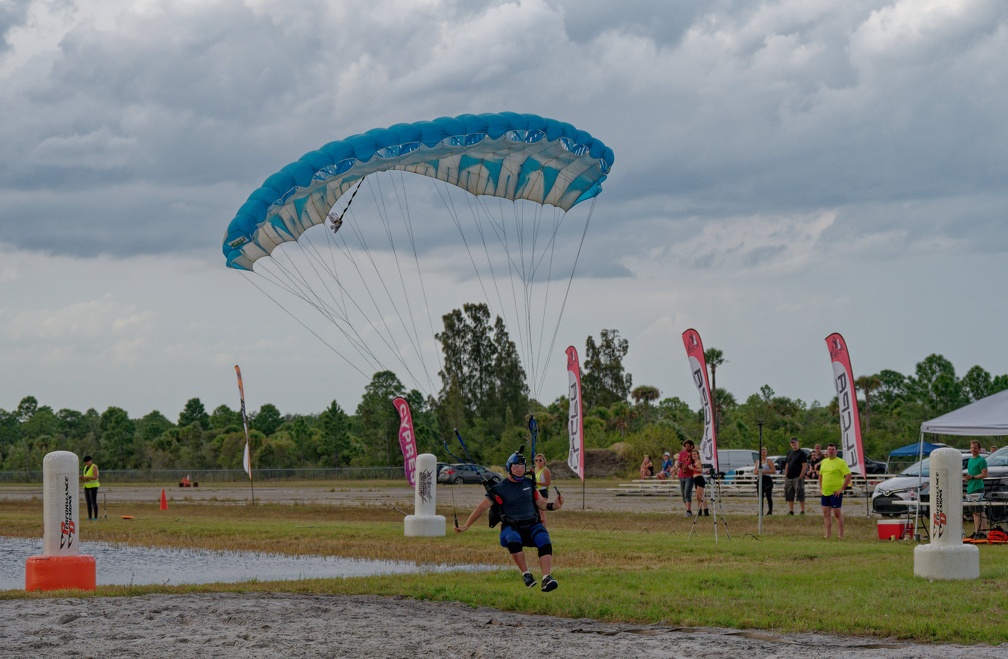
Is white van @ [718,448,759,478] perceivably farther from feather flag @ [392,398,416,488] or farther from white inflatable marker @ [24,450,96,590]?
white inflatable marker @ [24,450,96,590]

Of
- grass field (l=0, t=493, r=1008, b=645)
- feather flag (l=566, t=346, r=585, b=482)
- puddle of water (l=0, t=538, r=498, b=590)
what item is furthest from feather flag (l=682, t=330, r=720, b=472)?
puddle of water (l=0, t=538, r=498, b=590)

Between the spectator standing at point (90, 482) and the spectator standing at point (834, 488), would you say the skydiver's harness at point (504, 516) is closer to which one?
the spectator standing at point (834, 488)

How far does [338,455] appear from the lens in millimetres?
79188

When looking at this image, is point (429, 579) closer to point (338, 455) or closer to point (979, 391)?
point (338, 455)

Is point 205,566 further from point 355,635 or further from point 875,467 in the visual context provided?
point 875,467

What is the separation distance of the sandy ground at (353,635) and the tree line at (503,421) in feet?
143

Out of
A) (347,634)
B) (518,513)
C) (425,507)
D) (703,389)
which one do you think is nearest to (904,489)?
(703,389)

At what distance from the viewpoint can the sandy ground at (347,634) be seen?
29.5ft

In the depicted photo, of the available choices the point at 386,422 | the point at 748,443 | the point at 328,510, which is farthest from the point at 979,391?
the point at 328,510

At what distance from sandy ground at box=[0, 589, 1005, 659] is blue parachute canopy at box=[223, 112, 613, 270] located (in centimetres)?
978

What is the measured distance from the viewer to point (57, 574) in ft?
42.0

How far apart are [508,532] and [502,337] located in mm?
59210

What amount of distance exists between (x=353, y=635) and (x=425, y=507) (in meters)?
11.0

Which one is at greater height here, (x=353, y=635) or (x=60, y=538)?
(x=60, y=538)
